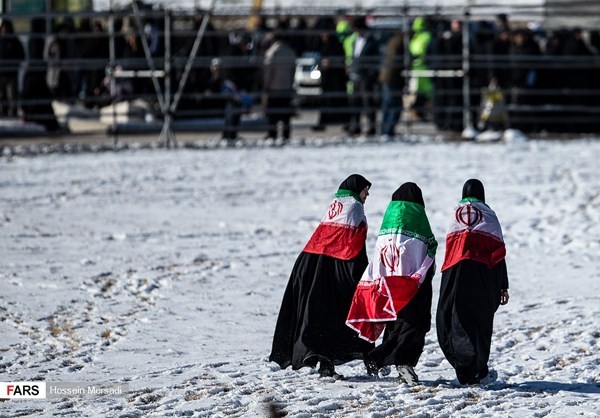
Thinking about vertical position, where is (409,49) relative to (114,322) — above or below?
above

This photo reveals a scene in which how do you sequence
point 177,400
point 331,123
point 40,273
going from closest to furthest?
point 177,400 < point 40,273 < point 331,123

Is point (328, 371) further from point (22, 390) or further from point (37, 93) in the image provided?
point (37, 93)

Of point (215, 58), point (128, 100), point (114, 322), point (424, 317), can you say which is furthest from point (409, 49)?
point (424, 317)

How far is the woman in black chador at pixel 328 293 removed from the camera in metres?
7.44

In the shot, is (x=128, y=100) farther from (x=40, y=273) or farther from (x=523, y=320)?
(x=523, y=320)

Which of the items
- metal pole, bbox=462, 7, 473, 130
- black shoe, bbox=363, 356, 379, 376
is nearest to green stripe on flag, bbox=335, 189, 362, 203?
black shoe, bbox=363, 356, 379, 376

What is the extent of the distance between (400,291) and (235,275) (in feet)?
12.5

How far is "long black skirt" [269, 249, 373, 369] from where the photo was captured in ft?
24.4

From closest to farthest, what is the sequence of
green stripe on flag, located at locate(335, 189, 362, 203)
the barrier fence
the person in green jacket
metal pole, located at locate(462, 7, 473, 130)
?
1. green stripe on flag, located at locate(335, 189, 362, 203)
2. the barrier fence
3. metal pole, located at locate(462, 7, 473, 130)
4. the person in green jacket

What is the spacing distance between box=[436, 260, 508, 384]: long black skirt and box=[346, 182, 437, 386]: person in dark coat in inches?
4.5

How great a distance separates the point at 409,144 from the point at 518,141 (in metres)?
1.69

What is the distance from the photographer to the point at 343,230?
24.7ft

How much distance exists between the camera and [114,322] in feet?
29.8

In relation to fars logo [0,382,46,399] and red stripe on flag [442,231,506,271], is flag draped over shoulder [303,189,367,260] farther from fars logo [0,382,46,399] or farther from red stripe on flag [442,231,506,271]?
fars logo [0,382,46,399]
